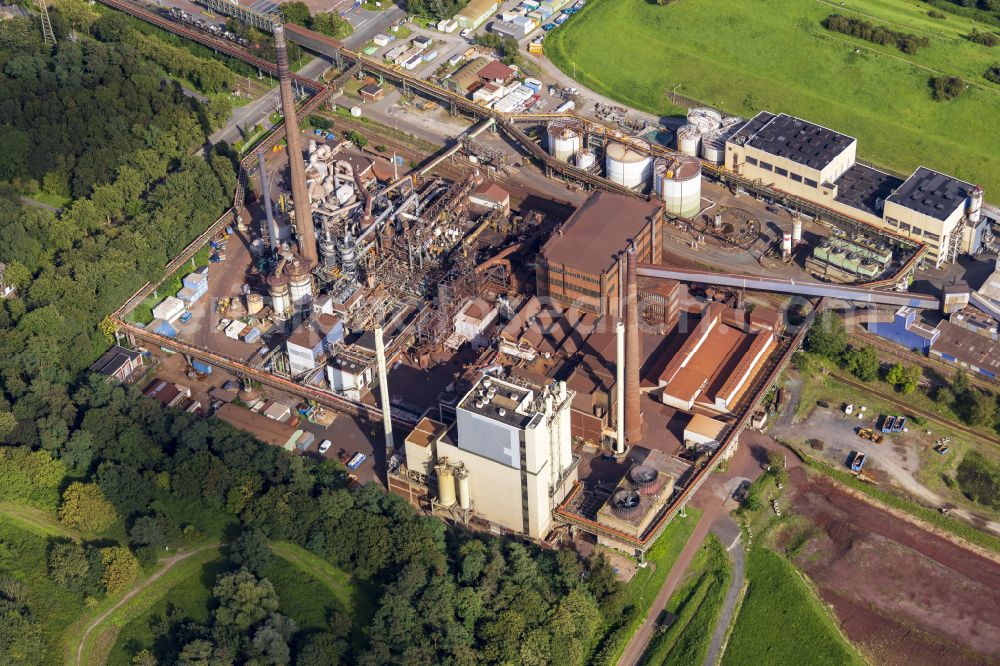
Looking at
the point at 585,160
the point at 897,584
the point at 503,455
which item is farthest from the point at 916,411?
the point at 585,160

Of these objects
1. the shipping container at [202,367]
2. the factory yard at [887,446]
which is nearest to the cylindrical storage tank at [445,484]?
the shipping container at [202,367]

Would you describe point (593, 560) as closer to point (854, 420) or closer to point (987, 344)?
point (854, 420)

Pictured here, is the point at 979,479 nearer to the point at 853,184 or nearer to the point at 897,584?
the point at 897,584

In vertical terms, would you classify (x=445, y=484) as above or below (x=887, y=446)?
above

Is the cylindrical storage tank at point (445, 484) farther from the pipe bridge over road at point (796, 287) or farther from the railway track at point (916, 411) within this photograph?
the railway track at point (916, 411)

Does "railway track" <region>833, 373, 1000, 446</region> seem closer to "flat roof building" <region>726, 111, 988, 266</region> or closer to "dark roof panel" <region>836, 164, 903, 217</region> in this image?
"flat roof building" <region>726, 111, 988, 266</region>
